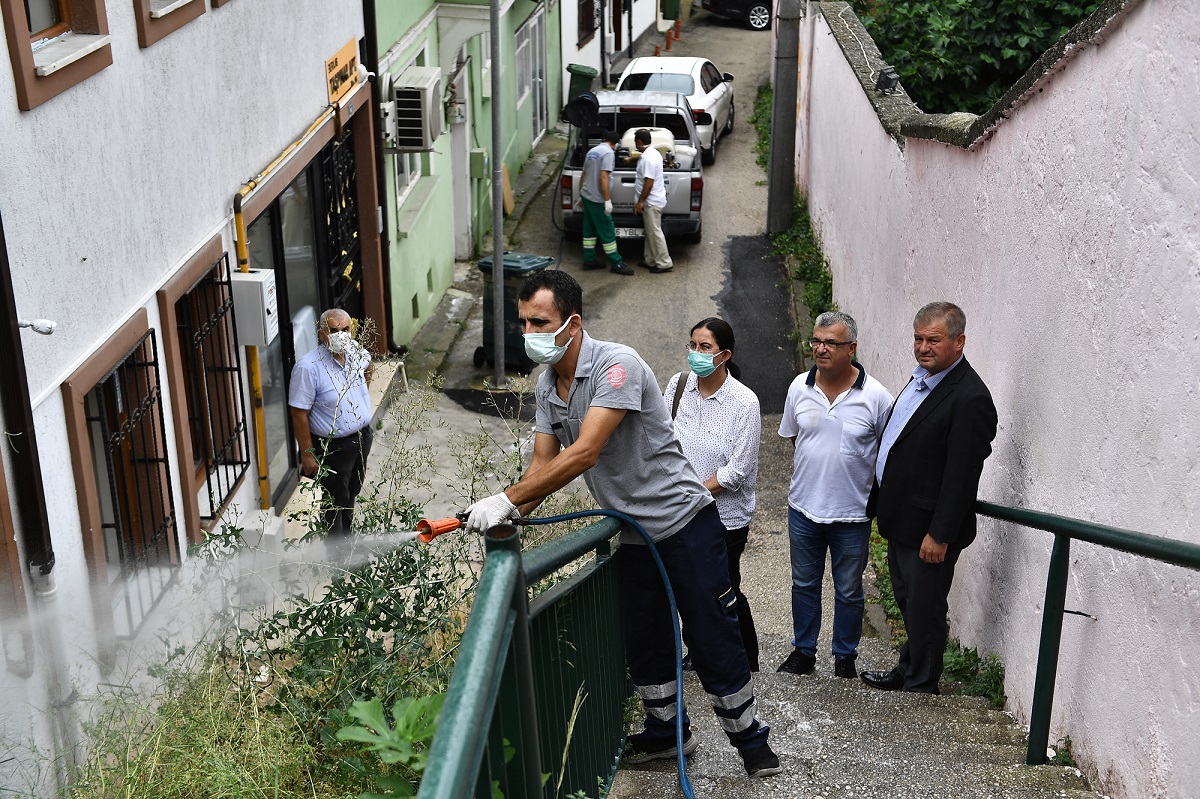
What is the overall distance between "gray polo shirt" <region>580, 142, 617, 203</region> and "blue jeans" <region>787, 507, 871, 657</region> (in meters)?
9.47

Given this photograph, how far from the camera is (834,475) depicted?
19.4 ft

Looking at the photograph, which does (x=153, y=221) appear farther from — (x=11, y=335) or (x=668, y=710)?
(x=668, y=710)

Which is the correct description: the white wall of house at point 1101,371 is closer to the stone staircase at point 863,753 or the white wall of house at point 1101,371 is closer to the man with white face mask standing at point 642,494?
the stone staircase at point 863,753

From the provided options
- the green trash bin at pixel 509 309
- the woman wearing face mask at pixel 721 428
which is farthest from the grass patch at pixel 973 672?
the green trash bin at pixel 509 309

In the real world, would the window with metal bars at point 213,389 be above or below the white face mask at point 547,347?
below

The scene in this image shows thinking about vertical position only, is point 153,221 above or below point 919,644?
above

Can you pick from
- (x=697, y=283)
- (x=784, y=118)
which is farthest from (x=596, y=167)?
(x=784, y=118)

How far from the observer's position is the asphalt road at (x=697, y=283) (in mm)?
13320

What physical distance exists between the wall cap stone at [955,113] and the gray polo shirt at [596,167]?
2.95 meters

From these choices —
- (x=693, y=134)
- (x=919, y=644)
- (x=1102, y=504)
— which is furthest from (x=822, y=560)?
(x=693, y=134)

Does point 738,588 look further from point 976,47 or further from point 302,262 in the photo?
point 976,47

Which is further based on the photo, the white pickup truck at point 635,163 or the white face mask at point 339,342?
the white pickup truck at point 635,163

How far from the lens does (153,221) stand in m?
6.58

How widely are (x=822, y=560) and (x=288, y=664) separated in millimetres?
2636
